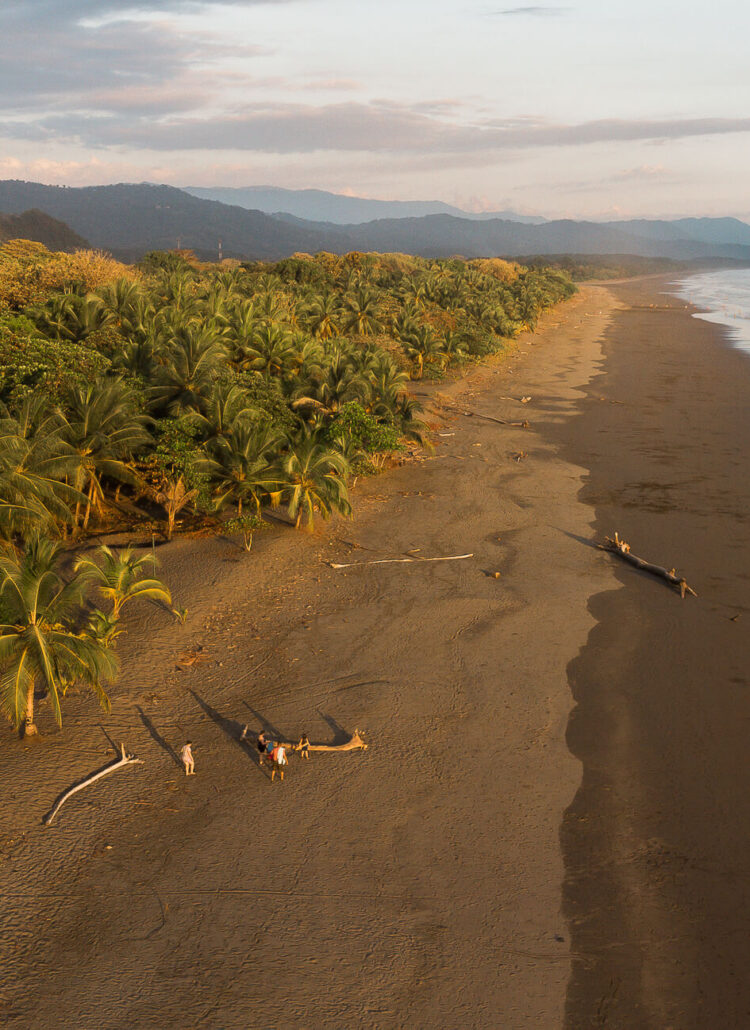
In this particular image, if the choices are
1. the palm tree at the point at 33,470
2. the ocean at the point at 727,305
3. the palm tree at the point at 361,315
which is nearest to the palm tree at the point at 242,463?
the palm tree at the point at 33,470

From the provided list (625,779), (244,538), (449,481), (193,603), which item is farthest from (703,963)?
(449,481)

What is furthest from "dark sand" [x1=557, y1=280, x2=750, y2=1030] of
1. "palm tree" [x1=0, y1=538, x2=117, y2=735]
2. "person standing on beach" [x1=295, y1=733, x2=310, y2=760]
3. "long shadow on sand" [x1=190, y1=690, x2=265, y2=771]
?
"palm tree" [x1=0, y1=538, x2=117, y2=735]

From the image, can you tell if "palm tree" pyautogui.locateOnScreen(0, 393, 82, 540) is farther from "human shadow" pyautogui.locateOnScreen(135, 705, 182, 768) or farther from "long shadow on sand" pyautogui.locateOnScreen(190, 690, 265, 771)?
"long shadow on sand" pyautogui.locateOnScreen(190, 690, 265, 771)

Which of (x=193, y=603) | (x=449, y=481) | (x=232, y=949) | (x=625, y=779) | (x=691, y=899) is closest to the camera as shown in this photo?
(x=232, y=949)

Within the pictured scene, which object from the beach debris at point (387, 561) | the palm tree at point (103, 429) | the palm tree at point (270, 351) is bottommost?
the beach debris at point (387, 561)

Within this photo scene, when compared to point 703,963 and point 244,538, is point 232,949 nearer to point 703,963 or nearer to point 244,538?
point 703,963

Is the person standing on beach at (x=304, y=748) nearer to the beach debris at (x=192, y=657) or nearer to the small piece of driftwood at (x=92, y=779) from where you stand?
the small piece of driftwood at (x=92, y=779)
